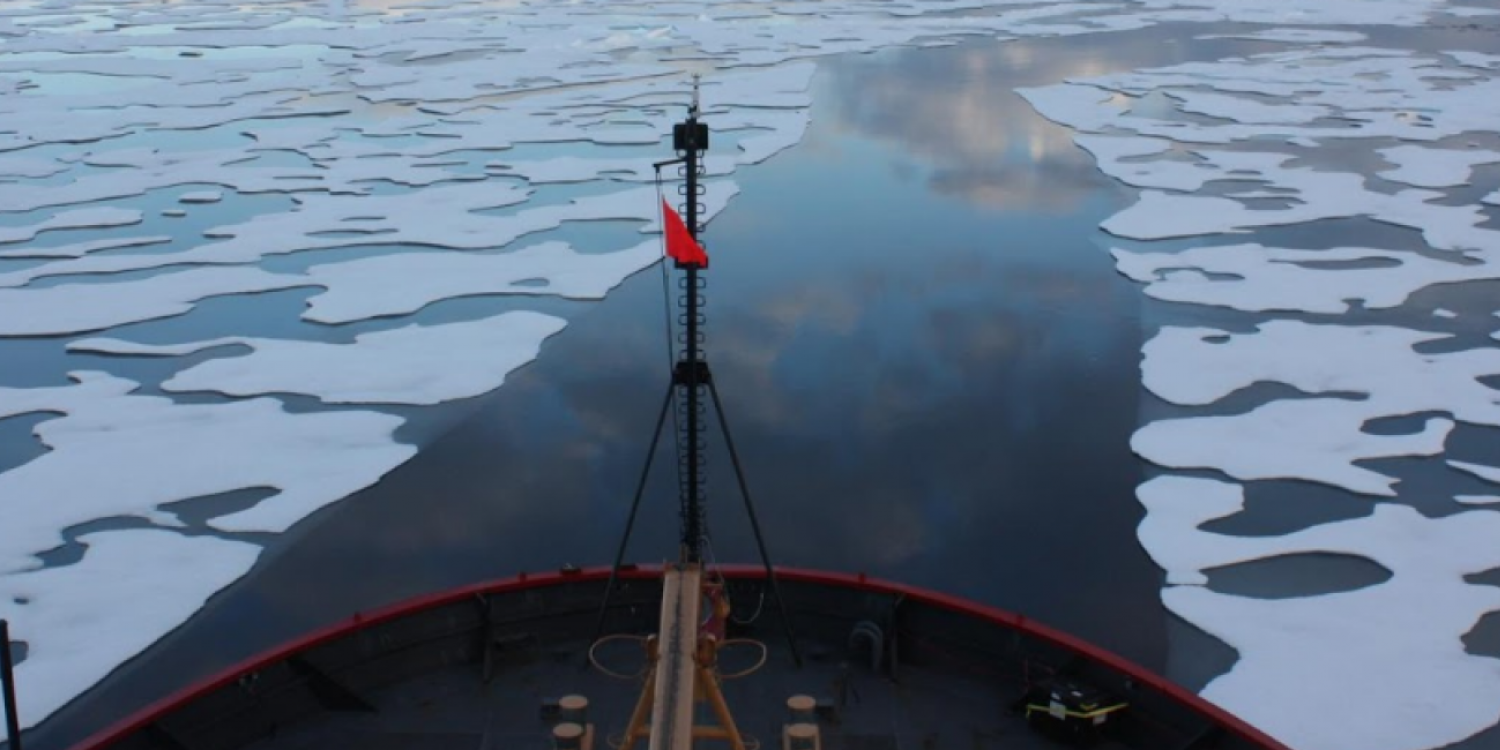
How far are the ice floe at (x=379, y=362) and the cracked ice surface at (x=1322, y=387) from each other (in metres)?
4.04

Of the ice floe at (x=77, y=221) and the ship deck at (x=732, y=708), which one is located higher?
the ship deck at (x=732, y=708)

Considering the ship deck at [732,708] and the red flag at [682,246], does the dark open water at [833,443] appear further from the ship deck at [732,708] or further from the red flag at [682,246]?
the red flag at [682,246]

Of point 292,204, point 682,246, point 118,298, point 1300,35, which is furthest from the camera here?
point 1300,35

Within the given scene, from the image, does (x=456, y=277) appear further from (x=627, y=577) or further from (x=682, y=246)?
(x=682, y=246)

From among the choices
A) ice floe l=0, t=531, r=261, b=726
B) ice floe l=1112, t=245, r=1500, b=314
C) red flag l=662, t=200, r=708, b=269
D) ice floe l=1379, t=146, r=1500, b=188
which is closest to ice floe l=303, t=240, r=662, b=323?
ice floe l=0, t=531, r=261, b=726

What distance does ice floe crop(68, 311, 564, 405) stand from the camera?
8.34 metres

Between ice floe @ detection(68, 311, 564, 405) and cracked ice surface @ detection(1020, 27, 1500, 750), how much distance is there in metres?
4.04

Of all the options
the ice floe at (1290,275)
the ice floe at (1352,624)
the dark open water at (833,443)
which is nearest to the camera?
the ice floe at (1352,624)

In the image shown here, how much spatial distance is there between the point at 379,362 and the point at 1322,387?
576cm

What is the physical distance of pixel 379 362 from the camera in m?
8.80

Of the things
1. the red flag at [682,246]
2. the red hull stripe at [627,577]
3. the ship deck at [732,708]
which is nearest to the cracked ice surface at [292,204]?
the red hull stripe at [627,577]

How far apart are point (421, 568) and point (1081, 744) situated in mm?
3250

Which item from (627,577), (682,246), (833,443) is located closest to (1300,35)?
(833,443)

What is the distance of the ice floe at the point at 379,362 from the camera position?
8344 millimetres
